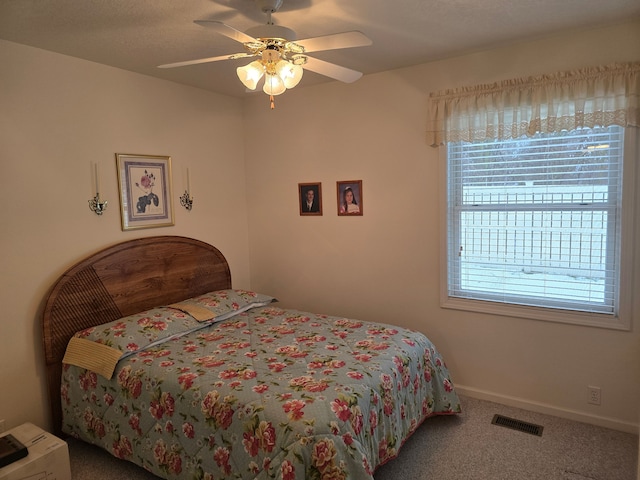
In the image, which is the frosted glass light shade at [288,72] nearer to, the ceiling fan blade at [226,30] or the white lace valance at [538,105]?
the ceiling fan blade at [226,30]

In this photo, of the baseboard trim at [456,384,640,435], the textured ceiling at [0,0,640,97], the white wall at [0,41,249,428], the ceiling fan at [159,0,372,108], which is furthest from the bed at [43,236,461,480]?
the ceiling fan at [159,0,372,108]

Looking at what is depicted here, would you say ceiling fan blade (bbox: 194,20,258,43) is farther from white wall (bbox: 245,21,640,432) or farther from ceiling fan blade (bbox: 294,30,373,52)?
white wall (bbox: 245,21,640,432)

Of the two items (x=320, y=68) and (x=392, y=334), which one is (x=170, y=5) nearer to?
(x=320, y=68)

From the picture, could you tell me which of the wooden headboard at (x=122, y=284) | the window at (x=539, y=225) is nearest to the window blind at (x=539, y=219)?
the window at (x=539, y=225)

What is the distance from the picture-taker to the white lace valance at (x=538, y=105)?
2.46 m

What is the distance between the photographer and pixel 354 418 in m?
1.92

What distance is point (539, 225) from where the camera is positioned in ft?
9.28

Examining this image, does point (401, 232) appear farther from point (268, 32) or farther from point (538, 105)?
point (268, 32)

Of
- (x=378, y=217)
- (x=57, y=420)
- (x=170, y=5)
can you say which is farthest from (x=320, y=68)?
(x=57, y=420)

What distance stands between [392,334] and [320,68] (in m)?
1.64

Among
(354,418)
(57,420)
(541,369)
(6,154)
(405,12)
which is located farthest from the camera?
(541,369)

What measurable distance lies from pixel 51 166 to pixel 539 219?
3.12 m

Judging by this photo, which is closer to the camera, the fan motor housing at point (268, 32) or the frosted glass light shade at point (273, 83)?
the fan motor housing at point (268, 32)

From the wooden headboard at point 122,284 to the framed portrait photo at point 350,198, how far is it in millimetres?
1166
